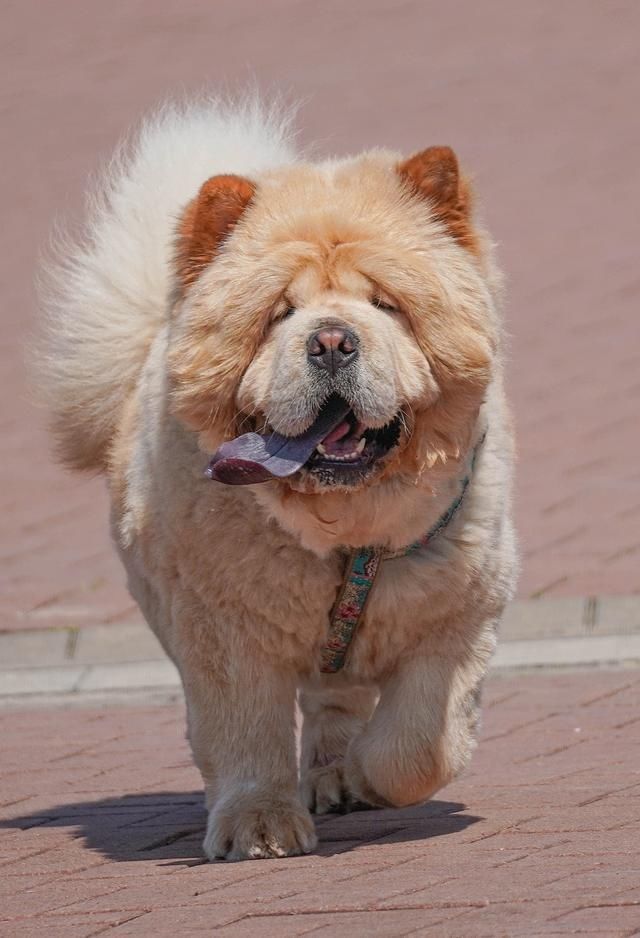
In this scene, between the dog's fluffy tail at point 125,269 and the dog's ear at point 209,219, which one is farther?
the dog's fluffy tail at point 125,269

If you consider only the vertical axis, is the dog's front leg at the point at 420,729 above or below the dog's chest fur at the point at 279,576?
below

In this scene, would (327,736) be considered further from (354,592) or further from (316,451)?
(316,451)

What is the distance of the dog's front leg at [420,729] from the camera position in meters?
4.17

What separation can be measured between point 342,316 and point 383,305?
0.17 meters

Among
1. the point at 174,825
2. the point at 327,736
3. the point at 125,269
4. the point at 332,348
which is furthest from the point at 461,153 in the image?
the point at 332,348

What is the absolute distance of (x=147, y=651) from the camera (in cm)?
704

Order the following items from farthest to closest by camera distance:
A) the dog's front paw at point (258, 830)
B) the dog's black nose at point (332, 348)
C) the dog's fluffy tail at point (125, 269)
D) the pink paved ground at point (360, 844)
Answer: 1. the dog's fluffy tail at point (125, 269)
2. the dog's front paw at point (258, 830)
3. the dog's black nose at point (332, 348)
4. the pink paved ground at point (360, 844)

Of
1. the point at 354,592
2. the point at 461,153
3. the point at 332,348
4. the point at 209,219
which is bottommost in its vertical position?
the point at 354,592

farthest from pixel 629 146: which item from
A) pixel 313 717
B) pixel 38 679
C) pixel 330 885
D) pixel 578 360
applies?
pixel 330 885

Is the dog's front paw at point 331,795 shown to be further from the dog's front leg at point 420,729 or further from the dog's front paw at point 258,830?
the dog's front paw at point 258,830

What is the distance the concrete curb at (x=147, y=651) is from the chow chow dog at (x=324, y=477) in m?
2.14

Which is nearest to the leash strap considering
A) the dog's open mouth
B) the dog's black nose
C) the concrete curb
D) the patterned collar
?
the patterned collar

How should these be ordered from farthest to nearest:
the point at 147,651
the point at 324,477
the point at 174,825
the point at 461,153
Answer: the point at 461,153 < the point at 147,651 < the point at 174,825 < the point at 324,477

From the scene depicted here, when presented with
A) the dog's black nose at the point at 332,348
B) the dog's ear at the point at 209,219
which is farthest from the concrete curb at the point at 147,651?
the dog's black nose at the point at 332,348
